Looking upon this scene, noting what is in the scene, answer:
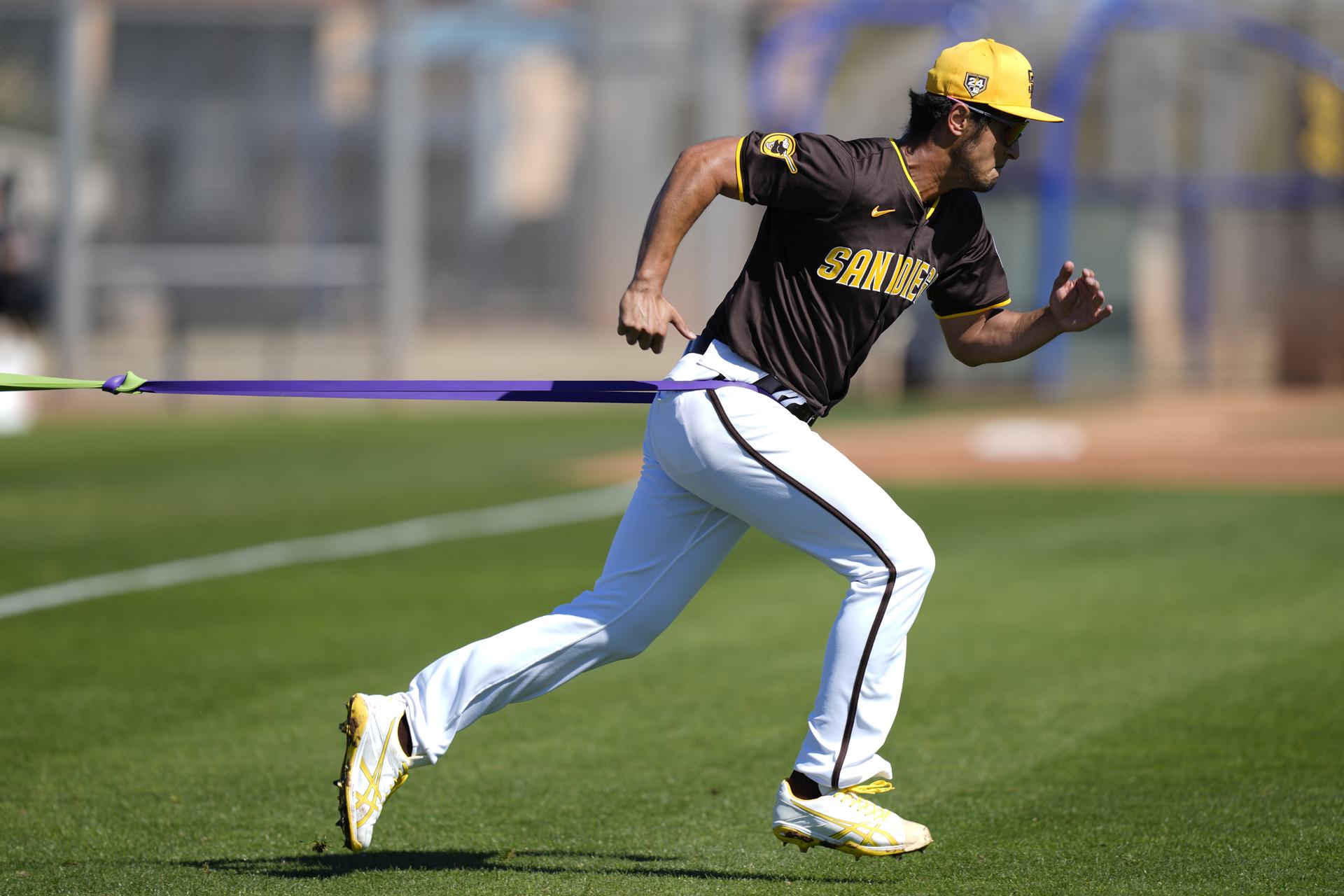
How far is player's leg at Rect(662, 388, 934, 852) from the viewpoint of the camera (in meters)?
4.15

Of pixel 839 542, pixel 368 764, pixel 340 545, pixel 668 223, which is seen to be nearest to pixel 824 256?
pixel 668 223

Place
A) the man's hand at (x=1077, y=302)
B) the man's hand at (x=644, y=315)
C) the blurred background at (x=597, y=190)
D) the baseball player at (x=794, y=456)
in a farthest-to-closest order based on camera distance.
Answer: the blurred background at (x=597, y=190)
the man's hand at (x=1077, y=302)
the baseball player at (x=794, y=456)
the man's hand at (x=644, y=315)

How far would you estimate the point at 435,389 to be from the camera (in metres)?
4.66

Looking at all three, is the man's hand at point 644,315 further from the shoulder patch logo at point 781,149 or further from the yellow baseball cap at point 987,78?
the yellow baseball cap at point 987,78

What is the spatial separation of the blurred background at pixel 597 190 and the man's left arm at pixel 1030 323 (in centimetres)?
1755

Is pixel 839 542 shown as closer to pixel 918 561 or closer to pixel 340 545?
pixel 918 561

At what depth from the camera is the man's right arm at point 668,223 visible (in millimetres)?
4008

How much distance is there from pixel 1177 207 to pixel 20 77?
57.0ft

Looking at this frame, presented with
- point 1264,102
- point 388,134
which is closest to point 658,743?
point 388,134

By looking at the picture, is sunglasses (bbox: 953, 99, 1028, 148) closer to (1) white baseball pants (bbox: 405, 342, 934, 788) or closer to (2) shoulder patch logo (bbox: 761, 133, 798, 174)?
(2) shoulder patch logo (bbox: 761, 133, 798, 174)

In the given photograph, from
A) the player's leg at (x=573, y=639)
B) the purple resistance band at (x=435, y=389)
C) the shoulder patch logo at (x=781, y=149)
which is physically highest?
the shoulder patch logo at (x=781, y=149)

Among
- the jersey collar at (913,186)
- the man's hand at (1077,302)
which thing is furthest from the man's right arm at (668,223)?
the man's hand at (1077,302)

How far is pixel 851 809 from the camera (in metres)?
4.14

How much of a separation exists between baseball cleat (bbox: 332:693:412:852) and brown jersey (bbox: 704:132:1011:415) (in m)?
1.27
